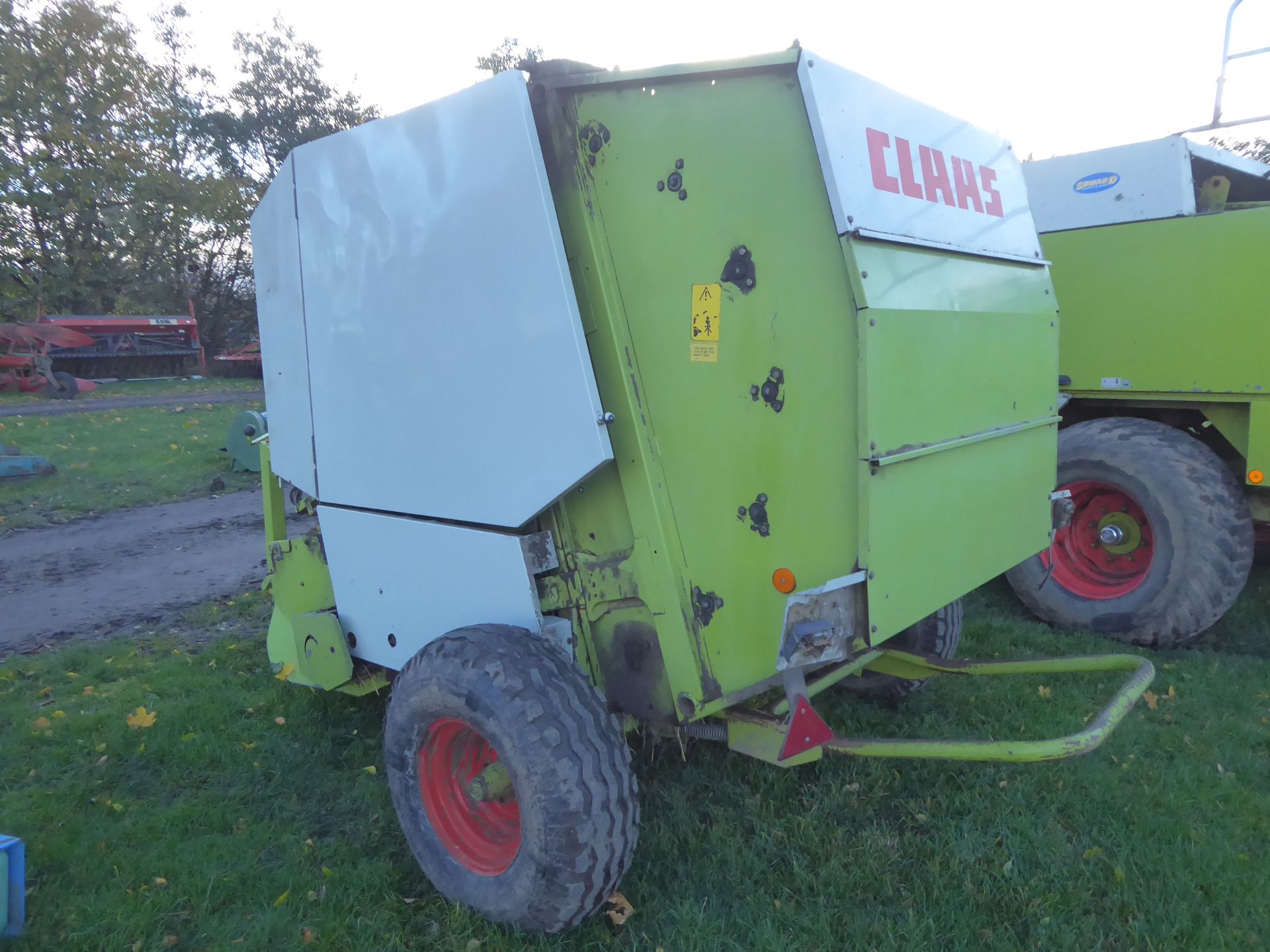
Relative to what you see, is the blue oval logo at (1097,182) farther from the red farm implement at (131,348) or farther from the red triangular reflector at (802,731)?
the red farm implement at (131,348)

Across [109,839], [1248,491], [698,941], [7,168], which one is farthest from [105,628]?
[7,168]

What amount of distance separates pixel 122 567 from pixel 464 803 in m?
5.13

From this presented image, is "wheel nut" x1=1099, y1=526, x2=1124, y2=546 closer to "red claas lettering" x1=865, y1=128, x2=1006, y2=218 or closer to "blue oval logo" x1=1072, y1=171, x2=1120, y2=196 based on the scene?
"blue oval logo" x1=1072, y1=171, x2=1120, y2=196

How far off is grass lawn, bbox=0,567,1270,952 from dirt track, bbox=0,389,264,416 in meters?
12.9

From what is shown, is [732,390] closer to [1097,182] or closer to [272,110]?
[1097,182]

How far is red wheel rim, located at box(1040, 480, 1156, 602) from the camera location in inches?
192

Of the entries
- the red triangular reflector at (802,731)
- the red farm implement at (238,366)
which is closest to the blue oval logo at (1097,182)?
the red triangular reflector at (802,731)

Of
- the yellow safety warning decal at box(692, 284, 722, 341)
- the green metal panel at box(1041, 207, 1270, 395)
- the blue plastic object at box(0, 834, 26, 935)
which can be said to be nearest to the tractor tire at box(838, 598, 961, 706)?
the yellow safety warning decal at box(692, 284, 722, 341)

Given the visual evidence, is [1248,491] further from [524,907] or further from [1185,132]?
[524,907]

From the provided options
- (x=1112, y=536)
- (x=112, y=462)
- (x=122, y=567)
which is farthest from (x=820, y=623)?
(x=112, y=462)

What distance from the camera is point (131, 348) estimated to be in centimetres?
2209

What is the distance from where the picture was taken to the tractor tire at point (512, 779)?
235 cm

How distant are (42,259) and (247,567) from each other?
23.5m

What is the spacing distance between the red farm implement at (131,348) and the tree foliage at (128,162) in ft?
11.2
